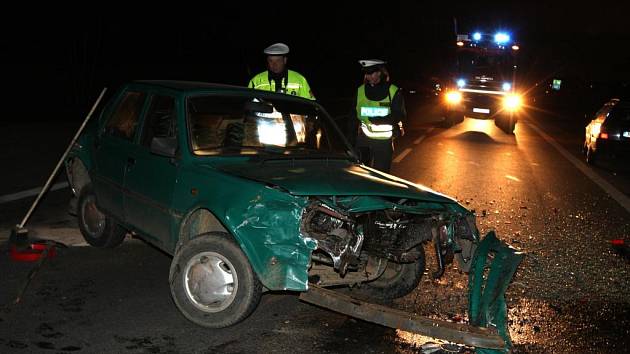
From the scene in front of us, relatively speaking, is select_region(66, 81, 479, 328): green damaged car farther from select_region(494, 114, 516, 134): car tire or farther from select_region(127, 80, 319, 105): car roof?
select_region(494, 114, 516, 134): car tire

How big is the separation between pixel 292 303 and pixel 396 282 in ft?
2.65

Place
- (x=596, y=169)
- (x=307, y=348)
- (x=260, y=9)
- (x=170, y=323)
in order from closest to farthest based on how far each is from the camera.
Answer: (x=307, y=348)
(x=170, y=323)
(x=596, y=169)
(x=260, y=9)

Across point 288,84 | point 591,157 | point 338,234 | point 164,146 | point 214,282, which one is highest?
point 288,84

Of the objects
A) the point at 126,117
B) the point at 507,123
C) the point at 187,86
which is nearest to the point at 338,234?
the point at 187,86

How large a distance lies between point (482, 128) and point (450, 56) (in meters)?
2.88

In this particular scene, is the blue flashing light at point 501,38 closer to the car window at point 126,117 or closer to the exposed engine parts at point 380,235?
the car window at point 126,117

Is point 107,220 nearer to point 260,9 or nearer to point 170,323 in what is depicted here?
point 170,323

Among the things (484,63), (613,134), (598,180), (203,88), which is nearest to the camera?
(203,88)

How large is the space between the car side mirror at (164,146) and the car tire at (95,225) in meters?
1.41

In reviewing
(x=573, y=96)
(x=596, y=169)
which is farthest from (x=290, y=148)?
(x=573, y=96)

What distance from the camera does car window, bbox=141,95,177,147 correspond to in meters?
5.80

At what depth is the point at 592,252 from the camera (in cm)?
764

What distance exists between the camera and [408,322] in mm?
4367

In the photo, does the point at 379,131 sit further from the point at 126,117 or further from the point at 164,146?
the point at 164,146
